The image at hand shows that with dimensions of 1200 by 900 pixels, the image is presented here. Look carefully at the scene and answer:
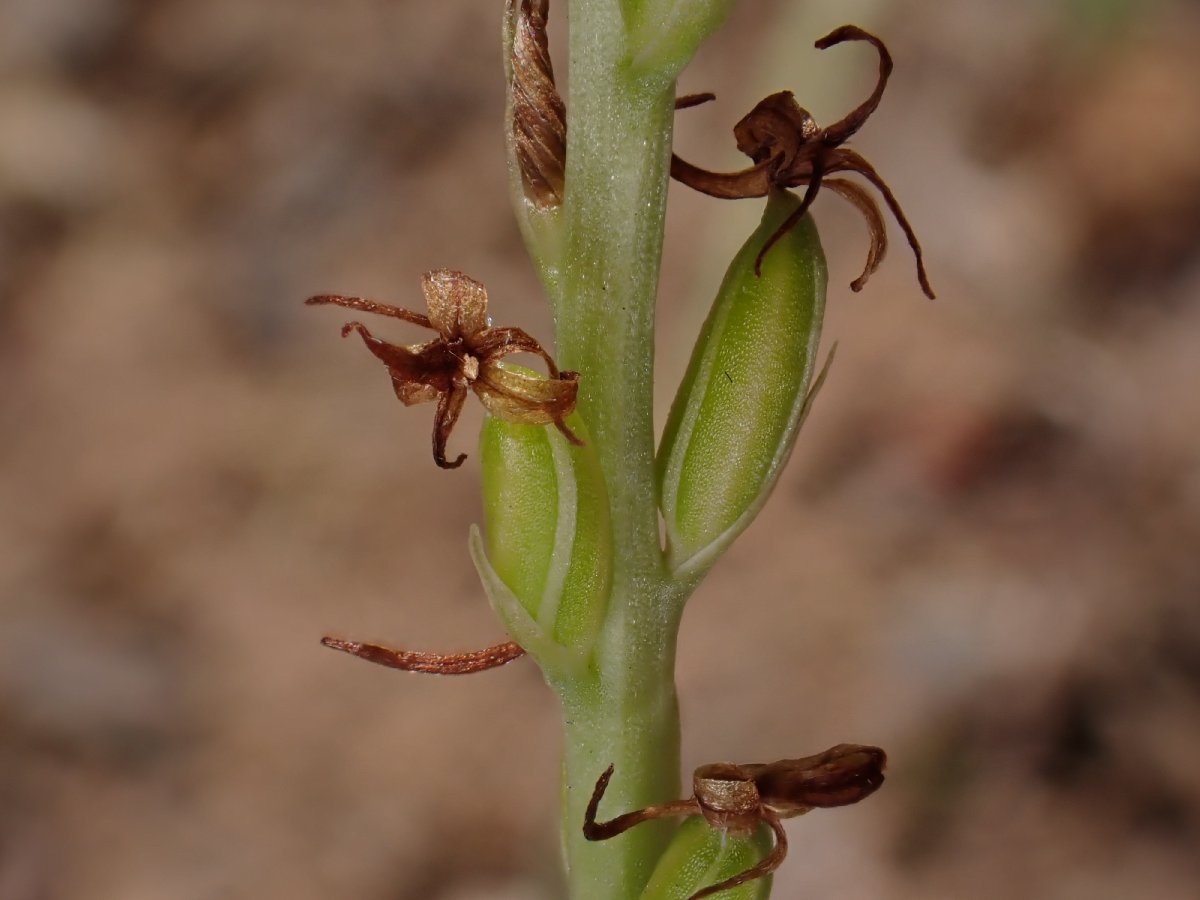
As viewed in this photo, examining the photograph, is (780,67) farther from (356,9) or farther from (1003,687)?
(356,9)

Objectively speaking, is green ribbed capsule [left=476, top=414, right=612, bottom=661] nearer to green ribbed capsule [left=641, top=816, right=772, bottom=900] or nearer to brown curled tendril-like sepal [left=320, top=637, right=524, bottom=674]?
brown curled tendril-like sepal [left=320, top=637, right=524, bottom=674]

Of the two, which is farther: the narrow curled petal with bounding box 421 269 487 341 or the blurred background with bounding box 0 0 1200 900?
the blurred background with bounding box 0 0 1200 900

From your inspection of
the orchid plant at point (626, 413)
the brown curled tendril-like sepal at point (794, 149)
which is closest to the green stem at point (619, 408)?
the orchid plant at point (626, 413)

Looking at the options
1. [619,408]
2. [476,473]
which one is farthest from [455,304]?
[476,473]

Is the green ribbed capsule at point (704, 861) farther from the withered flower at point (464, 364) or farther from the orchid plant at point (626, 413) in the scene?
the withered flower at point (464, 364)

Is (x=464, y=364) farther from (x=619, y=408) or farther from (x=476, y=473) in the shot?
(x=476, y=473)

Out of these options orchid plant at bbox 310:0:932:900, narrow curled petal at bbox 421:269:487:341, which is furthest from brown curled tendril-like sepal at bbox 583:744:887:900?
narrow curled petal at bbox 421:269:487:341

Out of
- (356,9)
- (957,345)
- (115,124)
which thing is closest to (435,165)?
(356,9)
